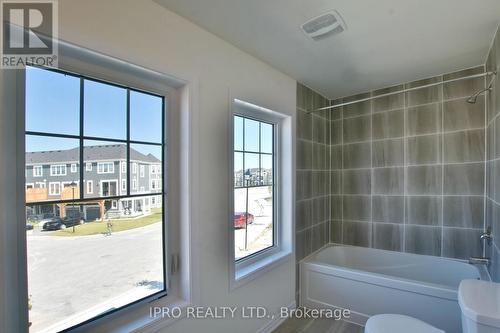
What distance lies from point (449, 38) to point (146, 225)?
251cm

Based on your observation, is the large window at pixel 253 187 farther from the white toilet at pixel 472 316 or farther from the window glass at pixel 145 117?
the white toilet at pixel 472 316

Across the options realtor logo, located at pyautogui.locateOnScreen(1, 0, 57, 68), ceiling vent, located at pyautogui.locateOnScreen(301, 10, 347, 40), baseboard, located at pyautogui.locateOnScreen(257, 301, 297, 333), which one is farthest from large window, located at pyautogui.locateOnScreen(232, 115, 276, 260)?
realtor logo, located at pyautogui.locateOnScreen(1, 0, 57, 68)

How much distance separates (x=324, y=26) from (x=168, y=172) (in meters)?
1.41

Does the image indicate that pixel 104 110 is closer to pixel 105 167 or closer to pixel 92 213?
pixel 105 167

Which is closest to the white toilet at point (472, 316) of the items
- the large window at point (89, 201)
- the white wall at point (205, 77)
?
the white wall at point (205, 77)

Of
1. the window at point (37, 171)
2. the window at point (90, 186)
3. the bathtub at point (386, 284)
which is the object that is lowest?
the bathtub at point (386, 284)

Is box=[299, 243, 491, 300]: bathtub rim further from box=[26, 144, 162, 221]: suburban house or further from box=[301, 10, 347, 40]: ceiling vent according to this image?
box=[301, 10, 347, 40]: ceiling vent

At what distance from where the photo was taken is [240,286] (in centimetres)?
190

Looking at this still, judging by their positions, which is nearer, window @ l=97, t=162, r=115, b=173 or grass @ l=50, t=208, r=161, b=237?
Answer: grass @ l=50, t=208, r=161, b=237

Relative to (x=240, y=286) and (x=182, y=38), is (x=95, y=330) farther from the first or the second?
(x=182, y=38)

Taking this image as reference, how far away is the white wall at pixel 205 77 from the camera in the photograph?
1168 millimetres

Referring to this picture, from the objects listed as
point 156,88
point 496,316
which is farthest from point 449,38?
point 156,88

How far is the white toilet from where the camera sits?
1049 millimetres

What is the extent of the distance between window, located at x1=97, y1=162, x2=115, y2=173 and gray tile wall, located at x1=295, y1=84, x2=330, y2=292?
1.81 meters
